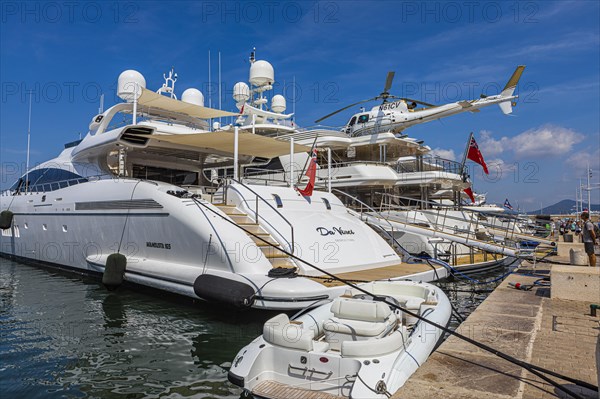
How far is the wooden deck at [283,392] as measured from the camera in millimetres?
4070

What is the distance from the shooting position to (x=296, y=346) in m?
4.42

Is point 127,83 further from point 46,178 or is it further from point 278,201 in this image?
point 278,201

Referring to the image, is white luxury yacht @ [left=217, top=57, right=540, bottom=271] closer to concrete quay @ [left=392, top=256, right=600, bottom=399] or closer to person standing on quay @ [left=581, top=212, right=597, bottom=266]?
person standing on quay @ [left=581, top=212, right=597, bottom=266]

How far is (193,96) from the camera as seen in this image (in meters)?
19.0

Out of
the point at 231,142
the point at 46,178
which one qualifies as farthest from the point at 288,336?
the point at 46,178

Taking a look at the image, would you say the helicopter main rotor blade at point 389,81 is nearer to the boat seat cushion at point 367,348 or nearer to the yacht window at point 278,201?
the yacht window at point 278,201

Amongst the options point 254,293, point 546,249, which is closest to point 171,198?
point 254,293

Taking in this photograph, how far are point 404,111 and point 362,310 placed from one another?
22.5 m

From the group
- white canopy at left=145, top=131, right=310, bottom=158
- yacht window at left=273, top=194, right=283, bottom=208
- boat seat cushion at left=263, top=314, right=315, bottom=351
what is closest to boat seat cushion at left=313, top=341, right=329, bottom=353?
boat seat cushion at left=263, top=314, right=315, bottom=351

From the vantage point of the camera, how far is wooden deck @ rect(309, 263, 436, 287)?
8.05 metres

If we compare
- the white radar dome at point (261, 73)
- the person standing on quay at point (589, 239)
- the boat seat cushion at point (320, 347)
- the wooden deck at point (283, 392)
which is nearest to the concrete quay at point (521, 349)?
the wooden deck at point (283, 392)

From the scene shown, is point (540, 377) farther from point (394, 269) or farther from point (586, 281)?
point (394, 269)

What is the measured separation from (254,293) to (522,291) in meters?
5.23

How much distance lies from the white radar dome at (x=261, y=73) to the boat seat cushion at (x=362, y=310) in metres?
20.0
